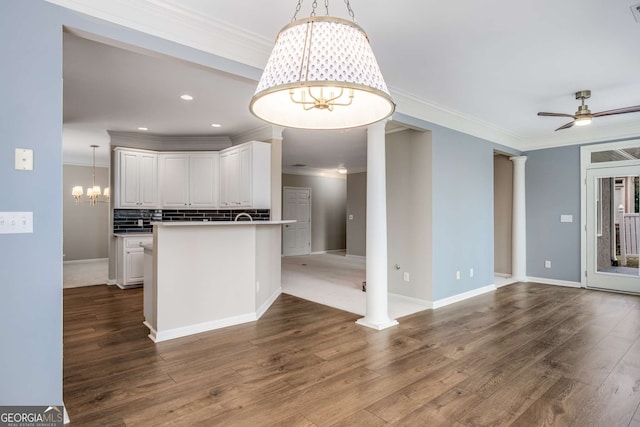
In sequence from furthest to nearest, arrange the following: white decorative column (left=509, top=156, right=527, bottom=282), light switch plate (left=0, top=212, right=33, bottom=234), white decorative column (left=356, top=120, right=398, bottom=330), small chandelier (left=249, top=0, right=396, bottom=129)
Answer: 1. white decorative column (left=509, top=156, right=527, bottom=282)
2. white decorative column (left=356, top=120, right=398, bottom=330)
3. light switch plate (left=0, top=212, right=33, bottom=234)
4. small chandelier (left=249, top=0, right=396, bottom=129)

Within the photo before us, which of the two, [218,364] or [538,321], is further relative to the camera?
[538,321]

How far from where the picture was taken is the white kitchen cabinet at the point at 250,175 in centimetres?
532

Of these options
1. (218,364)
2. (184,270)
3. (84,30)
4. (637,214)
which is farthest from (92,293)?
(637,214)

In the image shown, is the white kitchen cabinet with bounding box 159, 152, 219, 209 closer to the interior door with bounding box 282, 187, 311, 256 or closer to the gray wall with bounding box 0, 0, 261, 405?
the interior door with bounding box 282, 187, 311, 256

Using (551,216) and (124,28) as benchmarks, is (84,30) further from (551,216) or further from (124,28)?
(551,216)

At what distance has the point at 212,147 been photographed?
20.3 ft

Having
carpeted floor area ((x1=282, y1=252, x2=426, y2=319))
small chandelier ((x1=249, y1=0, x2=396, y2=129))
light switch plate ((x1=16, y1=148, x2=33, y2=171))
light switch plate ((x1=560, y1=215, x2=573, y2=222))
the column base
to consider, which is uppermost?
small chandelier ((x1=249, y1=0, x2=396, y2=129))

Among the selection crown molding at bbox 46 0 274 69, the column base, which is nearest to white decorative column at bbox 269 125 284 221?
the column base

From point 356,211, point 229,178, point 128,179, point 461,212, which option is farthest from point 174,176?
point 356,211

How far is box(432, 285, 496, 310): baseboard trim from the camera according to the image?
4553 millimetres

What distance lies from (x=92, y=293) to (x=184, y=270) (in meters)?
2.90

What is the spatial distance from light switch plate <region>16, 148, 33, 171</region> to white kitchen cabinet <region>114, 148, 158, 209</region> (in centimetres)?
423

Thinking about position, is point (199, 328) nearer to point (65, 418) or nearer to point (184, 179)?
point (65, 418)

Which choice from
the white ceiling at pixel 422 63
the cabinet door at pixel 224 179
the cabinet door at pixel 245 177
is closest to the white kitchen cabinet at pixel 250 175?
the cabinet door at pixel 245 177
